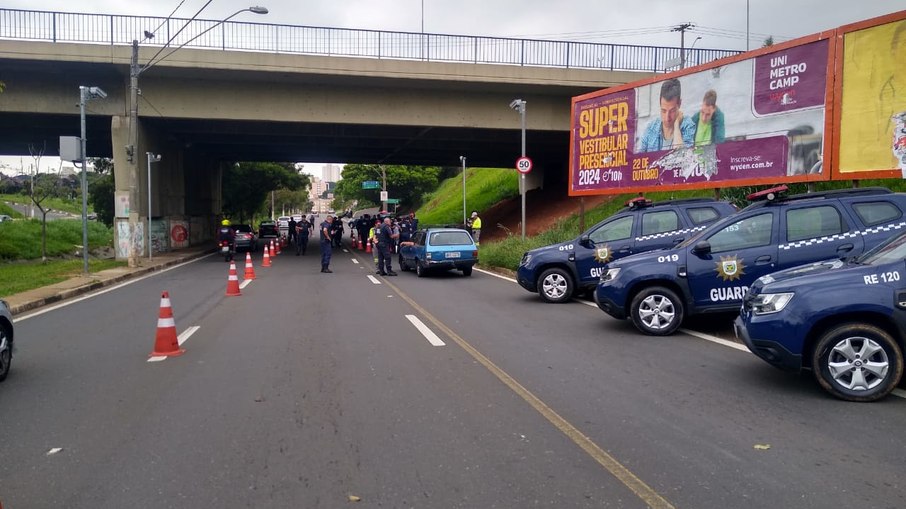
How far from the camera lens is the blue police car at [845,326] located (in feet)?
19.7

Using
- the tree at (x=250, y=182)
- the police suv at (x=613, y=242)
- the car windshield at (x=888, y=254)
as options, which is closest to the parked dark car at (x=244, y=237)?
the tree at (x=250, y=182)

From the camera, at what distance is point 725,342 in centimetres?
908

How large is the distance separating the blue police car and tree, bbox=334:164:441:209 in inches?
2713

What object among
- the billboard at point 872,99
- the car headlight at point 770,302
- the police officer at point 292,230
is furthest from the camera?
the police officer at point 292,230

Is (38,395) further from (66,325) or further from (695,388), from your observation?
(695,388)

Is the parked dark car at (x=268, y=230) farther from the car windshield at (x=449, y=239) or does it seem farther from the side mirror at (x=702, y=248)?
the side mirror at (x=702, y=248)

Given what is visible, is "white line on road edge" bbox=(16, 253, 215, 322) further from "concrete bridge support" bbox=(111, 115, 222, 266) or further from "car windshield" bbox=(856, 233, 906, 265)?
"car windshield" bbox=(856, 233, 906, 265)

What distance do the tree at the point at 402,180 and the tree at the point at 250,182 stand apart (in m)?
15.4

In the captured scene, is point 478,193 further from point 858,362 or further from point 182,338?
point 858,362

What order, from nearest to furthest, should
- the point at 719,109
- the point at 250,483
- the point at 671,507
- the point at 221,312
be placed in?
the point at 671,507 → the point at 250,483 → the point at 221,312 → the point at 719,109

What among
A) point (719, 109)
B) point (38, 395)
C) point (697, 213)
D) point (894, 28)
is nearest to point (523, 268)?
point (697, 213)

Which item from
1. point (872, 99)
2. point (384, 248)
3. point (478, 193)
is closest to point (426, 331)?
point (872, 99)

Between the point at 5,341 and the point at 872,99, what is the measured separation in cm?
1403

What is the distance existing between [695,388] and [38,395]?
645cm
